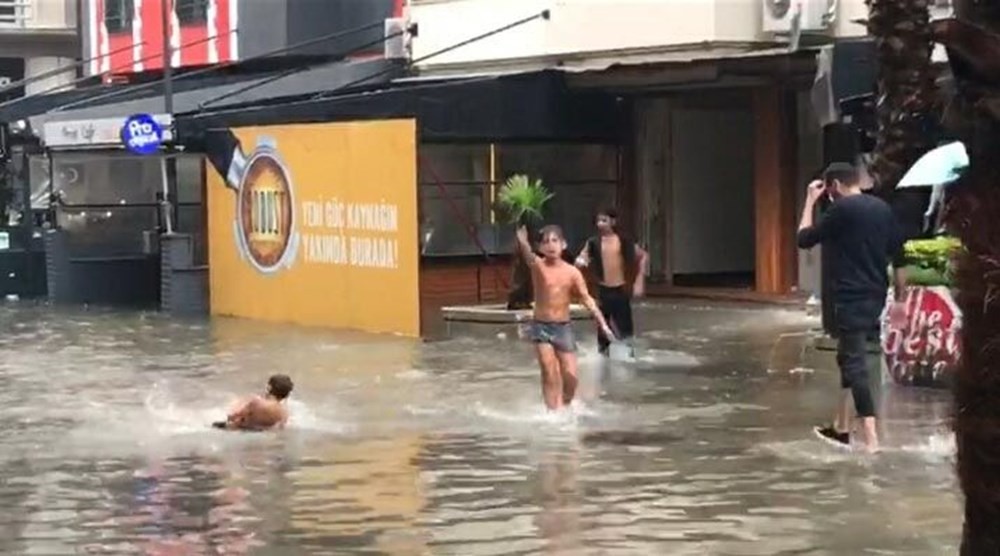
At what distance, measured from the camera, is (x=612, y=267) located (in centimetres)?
1991

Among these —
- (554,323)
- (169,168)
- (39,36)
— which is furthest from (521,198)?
(39,36)

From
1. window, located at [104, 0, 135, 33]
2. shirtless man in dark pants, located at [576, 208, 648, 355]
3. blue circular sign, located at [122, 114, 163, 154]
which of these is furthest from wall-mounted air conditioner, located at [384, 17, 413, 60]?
shirtless man in dark pants, located at [576, 208, 648, 355]

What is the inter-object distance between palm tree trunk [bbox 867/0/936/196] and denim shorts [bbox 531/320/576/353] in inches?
157

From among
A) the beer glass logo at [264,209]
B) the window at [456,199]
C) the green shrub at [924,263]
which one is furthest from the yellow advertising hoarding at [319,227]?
the green shrub at [924,263]

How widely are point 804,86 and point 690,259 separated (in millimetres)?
3890

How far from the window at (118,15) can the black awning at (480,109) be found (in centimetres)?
1212

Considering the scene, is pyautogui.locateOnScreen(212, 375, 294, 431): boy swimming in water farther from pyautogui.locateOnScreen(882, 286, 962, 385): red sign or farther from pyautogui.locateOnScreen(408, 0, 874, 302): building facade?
pyautogui.locateOnScreen(408, 0, 874, 302): building facade

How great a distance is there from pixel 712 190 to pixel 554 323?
1402 cm

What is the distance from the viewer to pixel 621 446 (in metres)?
13.5

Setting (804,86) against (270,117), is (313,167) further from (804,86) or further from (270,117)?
(804,86)

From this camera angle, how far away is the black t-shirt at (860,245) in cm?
1267

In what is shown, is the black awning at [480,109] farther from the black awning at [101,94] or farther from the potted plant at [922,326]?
the potted plant at [922,326]

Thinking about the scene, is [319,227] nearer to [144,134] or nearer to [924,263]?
[144,134]

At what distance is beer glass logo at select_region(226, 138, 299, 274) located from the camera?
1067 inches
